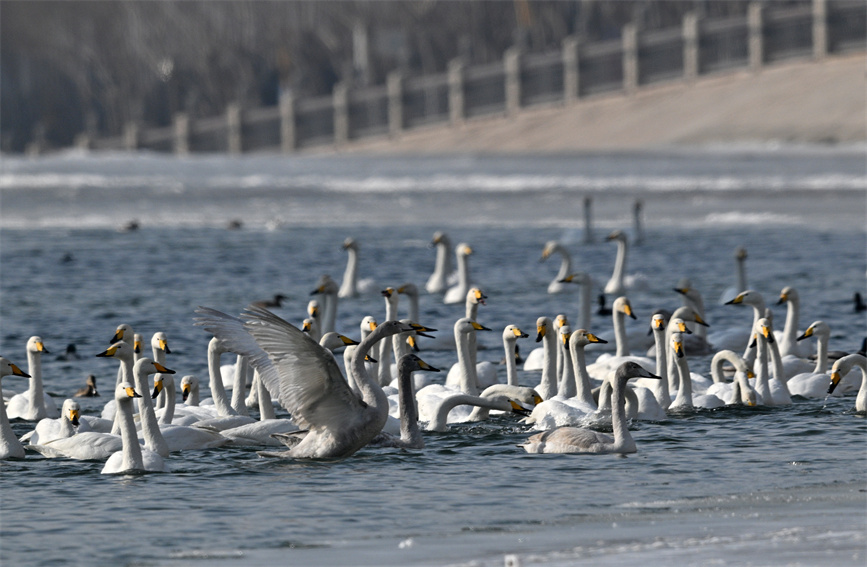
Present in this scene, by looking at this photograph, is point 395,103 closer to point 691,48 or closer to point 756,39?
point 691,48

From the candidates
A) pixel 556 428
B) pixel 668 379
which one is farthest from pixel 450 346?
pixel 556 428

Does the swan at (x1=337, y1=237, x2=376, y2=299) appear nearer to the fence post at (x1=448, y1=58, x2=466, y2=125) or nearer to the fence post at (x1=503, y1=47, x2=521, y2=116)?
the fence post at (x1=503, y1=47, x2=521, y2=116)

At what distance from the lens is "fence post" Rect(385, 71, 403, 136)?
278 ft

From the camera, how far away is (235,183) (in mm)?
52125

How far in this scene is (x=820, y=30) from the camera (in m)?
72.0

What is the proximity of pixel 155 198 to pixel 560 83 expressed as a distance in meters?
39.7

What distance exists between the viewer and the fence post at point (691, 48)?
246 feet

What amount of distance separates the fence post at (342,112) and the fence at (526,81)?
0.18 ft

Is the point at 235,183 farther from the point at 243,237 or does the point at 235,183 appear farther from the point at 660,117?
the point at 660,117

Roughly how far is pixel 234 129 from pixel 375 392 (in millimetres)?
79348

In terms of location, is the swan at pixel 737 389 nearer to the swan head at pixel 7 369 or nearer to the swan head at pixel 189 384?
the swan head at pixel 189 384

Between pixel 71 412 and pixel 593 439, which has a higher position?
pixel 71 412

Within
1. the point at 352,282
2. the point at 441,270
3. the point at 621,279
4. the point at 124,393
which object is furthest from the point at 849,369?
the point at 352,282

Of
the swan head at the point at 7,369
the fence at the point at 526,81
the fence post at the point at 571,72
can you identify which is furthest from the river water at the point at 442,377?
the fence post at the point at 571,72
